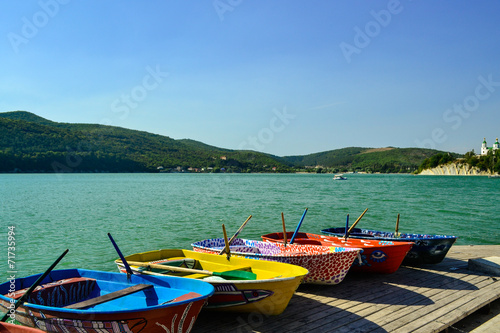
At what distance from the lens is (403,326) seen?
4781 millimetres

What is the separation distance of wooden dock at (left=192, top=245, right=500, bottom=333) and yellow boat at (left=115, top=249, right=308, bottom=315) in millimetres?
235

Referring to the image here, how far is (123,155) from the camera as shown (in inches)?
4528

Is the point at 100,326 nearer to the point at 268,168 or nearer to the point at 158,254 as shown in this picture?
the point at 158,254

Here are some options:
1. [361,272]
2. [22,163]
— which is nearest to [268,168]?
[22,163]

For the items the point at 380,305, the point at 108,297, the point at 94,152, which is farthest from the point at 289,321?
the point at 94,152

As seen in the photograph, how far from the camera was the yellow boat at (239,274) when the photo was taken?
4.90 meters

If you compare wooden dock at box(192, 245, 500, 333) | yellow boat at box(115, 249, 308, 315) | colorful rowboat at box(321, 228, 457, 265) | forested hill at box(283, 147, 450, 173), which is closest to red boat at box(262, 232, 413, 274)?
wooden dock at box(192, 245, 500, 333)

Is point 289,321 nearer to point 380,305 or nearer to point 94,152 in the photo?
point 380,305

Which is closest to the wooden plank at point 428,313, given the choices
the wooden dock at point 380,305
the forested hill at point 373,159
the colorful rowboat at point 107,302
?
the wooden dock at point 380,305

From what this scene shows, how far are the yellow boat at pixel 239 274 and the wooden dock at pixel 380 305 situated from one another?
0.24 metres

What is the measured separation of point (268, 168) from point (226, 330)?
131m

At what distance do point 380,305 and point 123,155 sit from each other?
11682cm

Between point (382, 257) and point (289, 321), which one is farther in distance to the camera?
point (382, 257)

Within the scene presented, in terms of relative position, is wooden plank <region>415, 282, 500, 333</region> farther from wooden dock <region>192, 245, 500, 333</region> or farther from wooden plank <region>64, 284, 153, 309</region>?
wooden plank <region>64, 284, 153, 309</region>
